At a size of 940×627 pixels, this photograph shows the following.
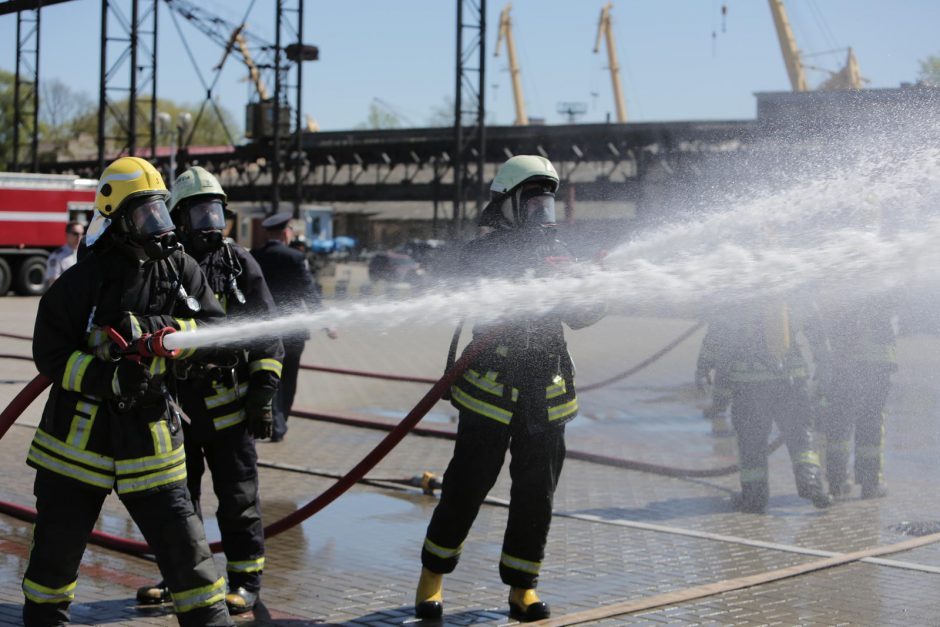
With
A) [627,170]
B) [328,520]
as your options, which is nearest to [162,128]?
[627,170]

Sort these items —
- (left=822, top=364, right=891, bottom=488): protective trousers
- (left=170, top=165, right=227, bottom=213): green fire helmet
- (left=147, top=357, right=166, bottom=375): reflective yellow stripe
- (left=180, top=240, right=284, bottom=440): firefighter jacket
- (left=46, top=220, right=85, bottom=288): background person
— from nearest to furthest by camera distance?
(left=147, top=357, right=166, bottom=375): reflective yellow stripe → (left=180, top=240, right=284, bottom=440): firefighter jacket → (left=170, top=165, right=227, bottom=213): green fire helmet → (left=822, top=364, right=891, bottom=488): protective trousers → (left=46, top=220, right=85, bottom=288): background person

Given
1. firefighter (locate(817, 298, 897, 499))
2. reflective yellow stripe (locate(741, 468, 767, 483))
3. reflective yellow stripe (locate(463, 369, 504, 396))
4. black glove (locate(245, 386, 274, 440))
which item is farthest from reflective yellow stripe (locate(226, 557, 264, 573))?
firefighter (locate(817, 298, 897, 499))

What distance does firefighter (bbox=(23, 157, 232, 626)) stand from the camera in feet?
12.0

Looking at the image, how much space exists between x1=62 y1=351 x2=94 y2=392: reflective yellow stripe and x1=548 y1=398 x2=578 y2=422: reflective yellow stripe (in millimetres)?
1746

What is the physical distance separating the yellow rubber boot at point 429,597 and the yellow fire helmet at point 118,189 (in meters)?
1.78

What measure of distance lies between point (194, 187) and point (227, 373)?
0.80 m

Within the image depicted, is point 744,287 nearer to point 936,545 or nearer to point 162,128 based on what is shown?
point 936,545

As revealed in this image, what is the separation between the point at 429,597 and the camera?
4.53 meters

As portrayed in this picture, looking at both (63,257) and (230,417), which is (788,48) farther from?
(230,417)

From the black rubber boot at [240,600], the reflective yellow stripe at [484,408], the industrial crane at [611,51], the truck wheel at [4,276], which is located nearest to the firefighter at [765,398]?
the reflective yellow stripe at [484,408]

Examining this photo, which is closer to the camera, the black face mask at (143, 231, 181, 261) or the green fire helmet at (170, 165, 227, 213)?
the black face mask at (143, 231, 181, 261)

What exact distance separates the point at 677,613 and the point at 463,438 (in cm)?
111

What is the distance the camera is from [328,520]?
625 centimetres

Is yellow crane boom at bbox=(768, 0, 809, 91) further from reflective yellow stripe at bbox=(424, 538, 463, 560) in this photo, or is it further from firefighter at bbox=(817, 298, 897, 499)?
reflective yellow stripe at bbox=(424, 538, 463, 560)
